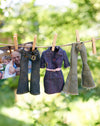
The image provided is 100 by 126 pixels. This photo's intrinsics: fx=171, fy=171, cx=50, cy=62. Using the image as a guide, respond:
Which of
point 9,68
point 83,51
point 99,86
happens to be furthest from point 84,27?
point 9,68

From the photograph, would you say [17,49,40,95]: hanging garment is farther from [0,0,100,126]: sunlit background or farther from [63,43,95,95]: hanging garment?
[0,0,100,126]: sunlit background

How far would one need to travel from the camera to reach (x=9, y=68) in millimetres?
1268

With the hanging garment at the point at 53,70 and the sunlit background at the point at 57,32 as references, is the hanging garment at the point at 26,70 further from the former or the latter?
the sunlit background at the point at 57,32

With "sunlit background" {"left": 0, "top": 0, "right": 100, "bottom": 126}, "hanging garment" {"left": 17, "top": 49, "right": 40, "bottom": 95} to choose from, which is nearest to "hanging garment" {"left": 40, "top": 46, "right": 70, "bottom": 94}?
"hanging garment" {"left": 17, "top": 49, "right": 40, "bottom": 95}

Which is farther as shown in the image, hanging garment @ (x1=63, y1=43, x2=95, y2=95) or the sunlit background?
the sunlit background

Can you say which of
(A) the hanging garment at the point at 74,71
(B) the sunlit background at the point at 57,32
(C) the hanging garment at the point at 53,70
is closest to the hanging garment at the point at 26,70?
(C) the hanging garment at the point at 53,70

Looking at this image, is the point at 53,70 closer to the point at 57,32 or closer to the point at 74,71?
the point at 74,71

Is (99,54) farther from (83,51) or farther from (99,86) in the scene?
(83,51)

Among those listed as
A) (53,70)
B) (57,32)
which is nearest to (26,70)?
(53,70)

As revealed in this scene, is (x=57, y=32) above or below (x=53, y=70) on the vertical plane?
above

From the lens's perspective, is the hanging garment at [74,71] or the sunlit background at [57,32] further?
the sunlit background at [57,32]

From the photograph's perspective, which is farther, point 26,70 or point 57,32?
point 57,32

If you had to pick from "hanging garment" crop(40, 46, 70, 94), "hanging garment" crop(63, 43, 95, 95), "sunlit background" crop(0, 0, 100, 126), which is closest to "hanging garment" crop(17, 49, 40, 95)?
"hanging garment" crop(40, 46, 70, 94)

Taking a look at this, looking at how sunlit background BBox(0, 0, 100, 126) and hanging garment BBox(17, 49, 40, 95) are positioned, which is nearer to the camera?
hanging garment BBox(17, 49, 40, 95)
